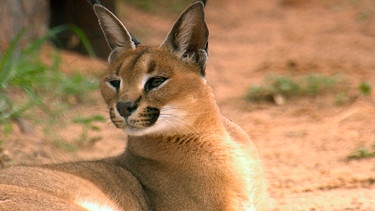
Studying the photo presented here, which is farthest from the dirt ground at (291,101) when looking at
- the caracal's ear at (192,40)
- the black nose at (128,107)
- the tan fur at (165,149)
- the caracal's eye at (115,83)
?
the black nose at (128,107)

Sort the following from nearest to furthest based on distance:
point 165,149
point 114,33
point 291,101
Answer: point 165,149 < point 114,33 < point 291,101

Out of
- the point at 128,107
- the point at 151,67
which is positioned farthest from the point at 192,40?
the point at 128,107

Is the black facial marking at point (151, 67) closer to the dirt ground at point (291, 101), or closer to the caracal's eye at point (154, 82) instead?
the caracal's eye at point (154, 82)

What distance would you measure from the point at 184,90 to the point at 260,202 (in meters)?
0.93

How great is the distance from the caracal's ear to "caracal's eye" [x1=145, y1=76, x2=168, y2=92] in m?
0.25

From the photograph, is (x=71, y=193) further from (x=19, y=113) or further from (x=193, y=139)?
(x=19, y=113)

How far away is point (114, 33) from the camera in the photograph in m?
5.12

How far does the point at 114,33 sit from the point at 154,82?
0.64 m

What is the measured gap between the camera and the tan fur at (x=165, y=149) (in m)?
4.57

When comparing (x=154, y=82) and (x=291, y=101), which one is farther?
(x=291, y=101)

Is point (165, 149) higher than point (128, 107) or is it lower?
lower

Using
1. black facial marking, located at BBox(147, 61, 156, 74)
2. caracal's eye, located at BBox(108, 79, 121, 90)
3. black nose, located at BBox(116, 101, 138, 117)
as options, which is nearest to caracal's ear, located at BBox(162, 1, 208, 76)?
black facial marking, located at BBox(147, 61, 156, 74)

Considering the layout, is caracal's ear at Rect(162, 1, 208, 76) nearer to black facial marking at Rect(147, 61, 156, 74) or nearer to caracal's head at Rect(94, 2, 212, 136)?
caracal's head at Rect(94, 2, 212, 136)

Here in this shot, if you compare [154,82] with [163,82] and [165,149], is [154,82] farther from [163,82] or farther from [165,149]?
[165,149]
